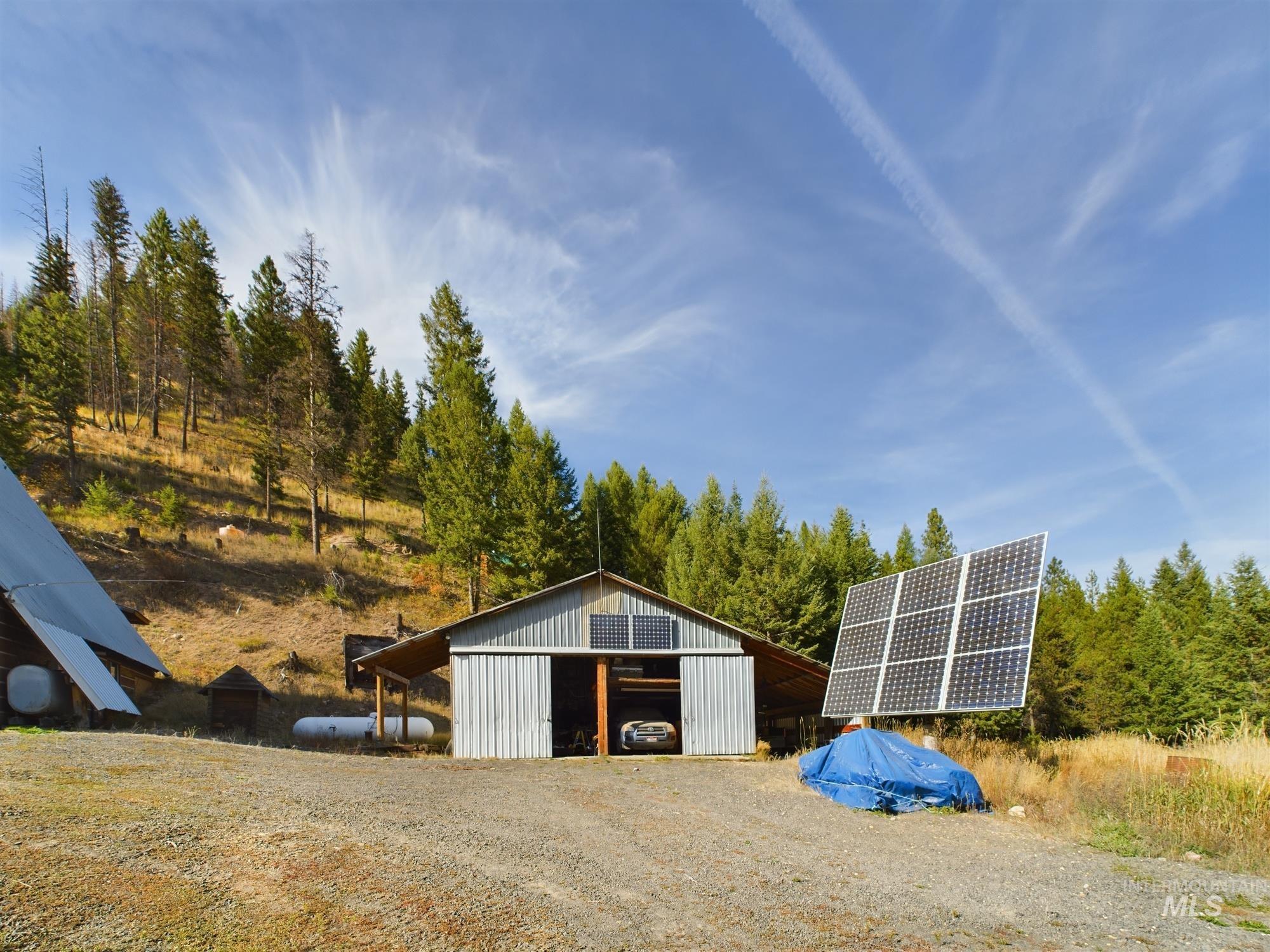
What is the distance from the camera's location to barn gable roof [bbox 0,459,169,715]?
16.1m

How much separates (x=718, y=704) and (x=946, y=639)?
843 cm

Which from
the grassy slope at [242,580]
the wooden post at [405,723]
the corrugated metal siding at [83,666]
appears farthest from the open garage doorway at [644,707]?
the corrugated metal siding at [83,666]

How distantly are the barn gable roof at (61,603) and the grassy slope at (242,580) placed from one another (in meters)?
3.12

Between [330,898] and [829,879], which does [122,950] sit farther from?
[829,879]

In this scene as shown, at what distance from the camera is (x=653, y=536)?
4697 centimetres

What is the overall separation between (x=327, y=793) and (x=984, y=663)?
1159 centimetres

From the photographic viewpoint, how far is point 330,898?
6555 millimetres

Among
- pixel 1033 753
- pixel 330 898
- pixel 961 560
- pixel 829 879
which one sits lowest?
pixel 1033 753

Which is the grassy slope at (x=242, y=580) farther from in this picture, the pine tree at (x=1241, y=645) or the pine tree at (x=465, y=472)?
the pine tree at (x=1241, y=645)

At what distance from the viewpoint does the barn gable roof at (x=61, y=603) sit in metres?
16.1

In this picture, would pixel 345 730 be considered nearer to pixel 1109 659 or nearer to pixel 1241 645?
pixel 1241 645

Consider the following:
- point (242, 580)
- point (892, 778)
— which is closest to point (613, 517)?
point (242, 580)

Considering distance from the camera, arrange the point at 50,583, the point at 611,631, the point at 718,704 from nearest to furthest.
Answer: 1. the point at 50,583
2. the point at 611,631
3. the point at 718,704

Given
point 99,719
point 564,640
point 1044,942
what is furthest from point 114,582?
point 1044,942
